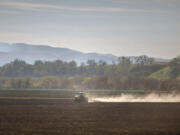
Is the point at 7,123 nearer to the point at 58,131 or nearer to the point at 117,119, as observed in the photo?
the point at 58,131

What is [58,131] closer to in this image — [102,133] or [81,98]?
[102,133]

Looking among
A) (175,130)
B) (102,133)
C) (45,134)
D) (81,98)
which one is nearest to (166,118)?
(175,130)

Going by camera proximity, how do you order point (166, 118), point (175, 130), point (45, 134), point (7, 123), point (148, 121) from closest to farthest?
point (45, 134) < point (175, 130) < point (7, 123) < point (148, 121) < point (166, 118)

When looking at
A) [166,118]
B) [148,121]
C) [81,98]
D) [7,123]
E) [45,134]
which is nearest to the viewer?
[45,134]

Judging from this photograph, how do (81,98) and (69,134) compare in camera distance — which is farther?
(81,98)

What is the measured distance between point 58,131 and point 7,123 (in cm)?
1069

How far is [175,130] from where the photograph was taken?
192 feet

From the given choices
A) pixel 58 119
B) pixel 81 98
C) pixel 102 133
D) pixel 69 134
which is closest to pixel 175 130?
pixel 102 133

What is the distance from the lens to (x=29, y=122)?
65.8 metres

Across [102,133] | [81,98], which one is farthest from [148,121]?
[81,98]

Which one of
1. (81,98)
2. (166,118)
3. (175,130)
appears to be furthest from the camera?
(81,98)

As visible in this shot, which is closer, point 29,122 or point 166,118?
point 29,122

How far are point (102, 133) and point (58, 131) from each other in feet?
17.4

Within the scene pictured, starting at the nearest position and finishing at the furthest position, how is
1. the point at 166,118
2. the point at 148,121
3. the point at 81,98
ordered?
the point at 148,121, the point at 166,118, the point at 81,98
